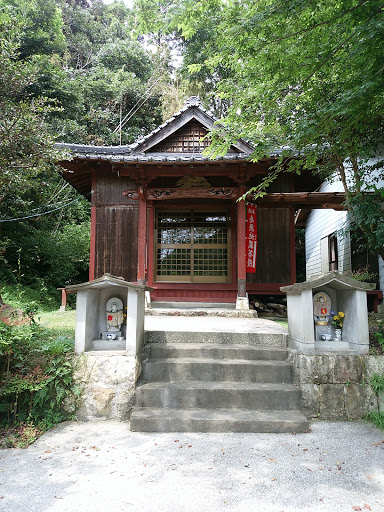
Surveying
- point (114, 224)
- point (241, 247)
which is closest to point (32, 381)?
point (241, 247)

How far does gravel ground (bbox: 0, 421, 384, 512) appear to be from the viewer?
2.77 metres

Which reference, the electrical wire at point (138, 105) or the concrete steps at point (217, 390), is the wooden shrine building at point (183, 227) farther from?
the electrical wire at point (138, 105)

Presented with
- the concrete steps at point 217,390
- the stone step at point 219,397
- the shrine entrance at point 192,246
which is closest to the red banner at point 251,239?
the shrine entrance at point 192,246

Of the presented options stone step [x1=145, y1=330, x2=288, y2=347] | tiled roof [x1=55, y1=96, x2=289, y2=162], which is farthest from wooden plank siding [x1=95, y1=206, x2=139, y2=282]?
stone step [x1=145, y1=330, x2=288, y2=347]

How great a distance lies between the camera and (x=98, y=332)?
530 cm

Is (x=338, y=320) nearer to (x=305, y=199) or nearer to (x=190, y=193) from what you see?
(x=305, y=199)

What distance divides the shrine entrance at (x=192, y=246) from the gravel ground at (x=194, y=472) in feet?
21.7

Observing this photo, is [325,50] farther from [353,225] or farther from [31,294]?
[31,294]

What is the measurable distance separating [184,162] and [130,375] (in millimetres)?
5915

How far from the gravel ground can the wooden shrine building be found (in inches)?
253

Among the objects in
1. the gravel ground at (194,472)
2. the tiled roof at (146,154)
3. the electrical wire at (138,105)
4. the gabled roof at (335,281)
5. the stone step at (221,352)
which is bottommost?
the gravel ground at (194,472)

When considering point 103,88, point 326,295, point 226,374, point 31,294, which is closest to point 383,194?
point 326,295

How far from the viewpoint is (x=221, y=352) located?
5215 mm

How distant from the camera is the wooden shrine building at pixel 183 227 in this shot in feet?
33.5
